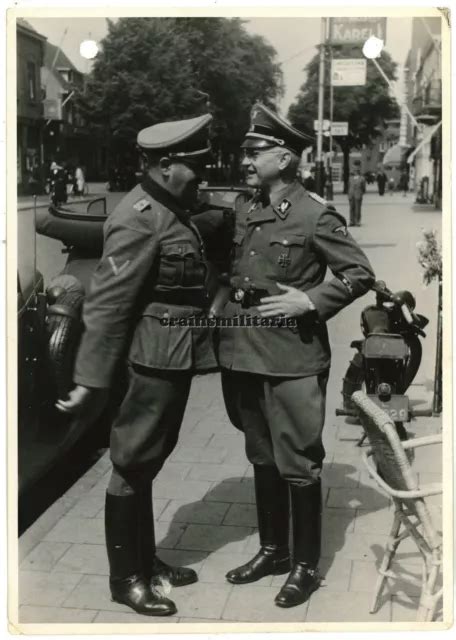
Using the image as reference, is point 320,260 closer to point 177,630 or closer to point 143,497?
point 143,497

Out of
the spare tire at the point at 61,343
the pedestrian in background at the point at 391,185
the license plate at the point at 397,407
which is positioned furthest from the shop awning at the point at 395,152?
the spare tire at the point at 61,343

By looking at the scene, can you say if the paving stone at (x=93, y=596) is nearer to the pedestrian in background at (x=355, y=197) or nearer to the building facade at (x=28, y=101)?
the building facade at (x=28, y=101)

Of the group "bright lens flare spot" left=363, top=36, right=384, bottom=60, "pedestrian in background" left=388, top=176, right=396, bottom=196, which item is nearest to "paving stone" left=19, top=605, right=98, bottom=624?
"bright lens flare spot" left=363, top=36, right=384, bottom=60

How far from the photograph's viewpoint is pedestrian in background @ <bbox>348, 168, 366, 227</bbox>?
1798cm

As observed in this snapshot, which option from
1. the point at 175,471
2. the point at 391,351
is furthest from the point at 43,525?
the point at 391,351

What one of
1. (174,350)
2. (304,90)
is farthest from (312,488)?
(304,90)

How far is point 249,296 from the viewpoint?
3.68m

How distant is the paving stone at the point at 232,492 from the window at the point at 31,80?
7.75ft

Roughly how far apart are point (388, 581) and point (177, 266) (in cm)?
170

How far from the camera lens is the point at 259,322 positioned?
144 inches

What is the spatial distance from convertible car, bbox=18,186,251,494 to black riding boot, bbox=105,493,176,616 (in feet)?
1.55

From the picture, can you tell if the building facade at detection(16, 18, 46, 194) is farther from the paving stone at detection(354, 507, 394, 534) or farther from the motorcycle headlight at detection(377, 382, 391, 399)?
the motorcycle headlight at detection(377, 382, 391, 399)

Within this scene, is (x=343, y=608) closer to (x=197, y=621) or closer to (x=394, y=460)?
(x=197, y=621)

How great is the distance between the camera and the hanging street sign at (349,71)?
16.4 feet
